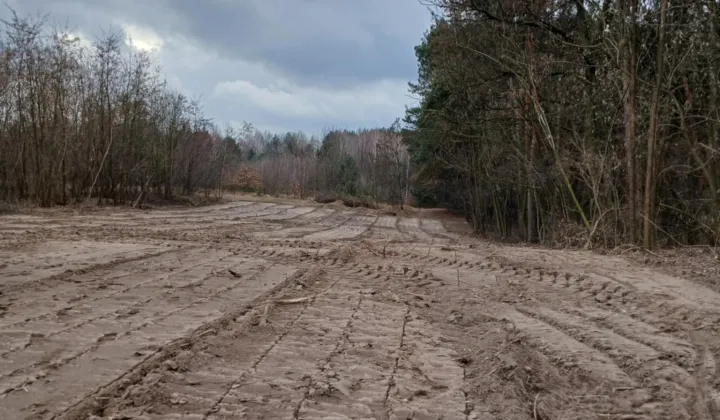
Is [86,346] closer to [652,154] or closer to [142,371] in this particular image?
[142,371]

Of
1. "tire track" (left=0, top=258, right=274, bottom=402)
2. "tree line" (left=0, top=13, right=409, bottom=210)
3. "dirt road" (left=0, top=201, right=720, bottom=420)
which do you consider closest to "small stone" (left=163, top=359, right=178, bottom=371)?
"dirt road" (left=0, top=201, right=720, bottom=420)

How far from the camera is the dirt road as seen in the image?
11.5 ft

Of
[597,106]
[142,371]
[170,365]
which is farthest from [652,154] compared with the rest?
[142,371]

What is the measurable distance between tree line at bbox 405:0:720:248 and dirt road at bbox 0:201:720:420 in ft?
16.0

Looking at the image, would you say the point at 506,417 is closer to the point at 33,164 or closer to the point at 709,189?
the point at 709,189

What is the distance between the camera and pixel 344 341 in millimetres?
4750

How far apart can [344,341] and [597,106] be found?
11758 millimetres

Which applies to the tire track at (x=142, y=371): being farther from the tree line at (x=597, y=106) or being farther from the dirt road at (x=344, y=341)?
the tree line at (x=597, y=106)

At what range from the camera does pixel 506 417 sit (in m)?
3.47

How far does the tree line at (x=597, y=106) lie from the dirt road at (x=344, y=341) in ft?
16.0

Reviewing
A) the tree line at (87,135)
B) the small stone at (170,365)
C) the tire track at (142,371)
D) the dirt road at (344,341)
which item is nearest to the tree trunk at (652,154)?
the dirt road at (344,341)

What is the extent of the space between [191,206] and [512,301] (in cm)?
2692

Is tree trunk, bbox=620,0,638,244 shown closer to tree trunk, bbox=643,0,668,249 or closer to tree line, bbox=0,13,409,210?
tree trunk, bbox=643,0,668,249

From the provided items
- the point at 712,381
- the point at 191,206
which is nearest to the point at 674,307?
the point at 712,381
